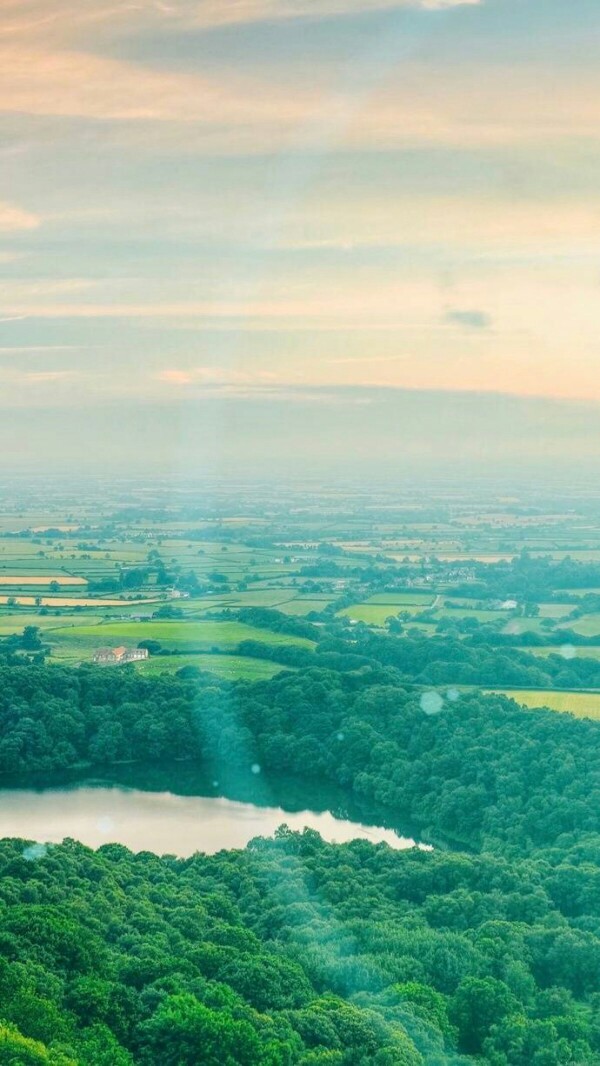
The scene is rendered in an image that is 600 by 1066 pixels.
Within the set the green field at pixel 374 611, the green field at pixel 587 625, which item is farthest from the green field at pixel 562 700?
the green field at pixel 374 611

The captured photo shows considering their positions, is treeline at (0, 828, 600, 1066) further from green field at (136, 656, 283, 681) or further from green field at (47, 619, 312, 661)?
green field at (47, 619, 312, 661)

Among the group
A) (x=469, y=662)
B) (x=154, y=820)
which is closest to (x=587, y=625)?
(x=469, y=662)

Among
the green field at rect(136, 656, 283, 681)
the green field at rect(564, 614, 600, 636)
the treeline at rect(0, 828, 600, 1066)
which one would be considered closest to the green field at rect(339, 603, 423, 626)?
the green field at rect(564, 614, 600, 636)

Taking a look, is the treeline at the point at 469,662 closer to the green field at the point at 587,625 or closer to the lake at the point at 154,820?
the green field at the point at 587,625

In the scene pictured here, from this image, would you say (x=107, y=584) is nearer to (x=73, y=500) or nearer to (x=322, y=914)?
(x=322, y=914)

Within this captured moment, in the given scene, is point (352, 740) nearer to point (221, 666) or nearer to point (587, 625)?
point (221, 666)

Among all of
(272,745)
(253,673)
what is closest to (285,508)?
(253,673)
